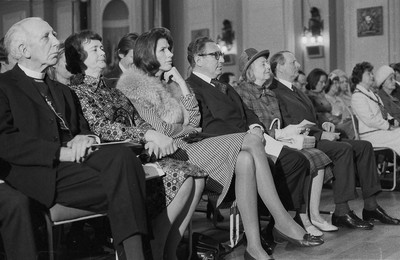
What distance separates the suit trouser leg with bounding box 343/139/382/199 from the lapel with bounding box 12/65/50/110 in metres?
2.96

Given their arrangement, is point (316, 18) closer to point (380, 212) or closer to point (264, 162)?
point (380, 212)

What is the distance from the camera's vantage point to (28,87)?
2.98 meters

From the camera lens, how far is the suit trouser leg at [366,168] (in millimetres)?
4908

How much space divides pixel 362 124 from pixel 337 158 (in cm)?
169

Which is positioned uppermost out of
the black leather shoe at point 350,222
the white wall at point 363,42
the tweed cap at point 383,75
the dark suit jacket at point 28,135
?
the white wall at point 363,42

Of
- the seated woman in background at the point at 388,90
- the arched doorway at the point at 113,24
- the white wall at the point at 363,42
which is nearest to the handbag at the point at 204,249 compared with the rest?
the seated woman in background at the point at 388,90

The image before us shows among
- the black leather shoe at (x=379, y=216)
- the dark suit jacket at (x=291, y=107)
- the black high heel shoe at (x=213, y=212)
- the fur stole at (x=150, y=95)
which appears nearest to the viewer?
the fur stole at (x=150, y=95)

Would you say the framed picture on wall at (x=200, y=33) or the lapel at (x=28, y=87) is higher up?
the framed picture on wall at (x=200, y=33)

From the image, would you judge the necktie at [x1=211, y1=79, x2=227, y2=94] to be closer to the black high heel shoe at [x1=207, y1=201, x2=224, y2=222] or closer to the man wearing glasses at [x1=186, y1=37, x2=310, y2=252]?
the man wearing glasses at [x1=186, y1=37, x2=310, y2=252]

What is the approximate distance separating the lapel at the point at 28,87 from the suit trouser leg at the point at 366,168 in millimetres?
2965

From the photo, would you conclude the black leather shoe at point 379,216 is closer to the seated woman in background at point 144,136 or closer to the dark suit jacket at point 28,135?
the seated woman in background at point 144,136

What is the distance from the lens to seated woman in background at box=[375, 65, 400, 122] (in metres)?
6.98

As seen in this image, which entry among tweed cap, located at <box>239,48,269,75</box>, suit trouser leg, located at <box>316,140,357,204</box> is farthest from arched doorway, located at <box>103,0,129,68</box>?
suit trouser leg, located at <box>316,140,357,204</box>

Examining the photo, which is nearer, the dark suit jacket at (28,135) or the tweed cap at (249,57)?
the dark suit jacket at (28,135)
